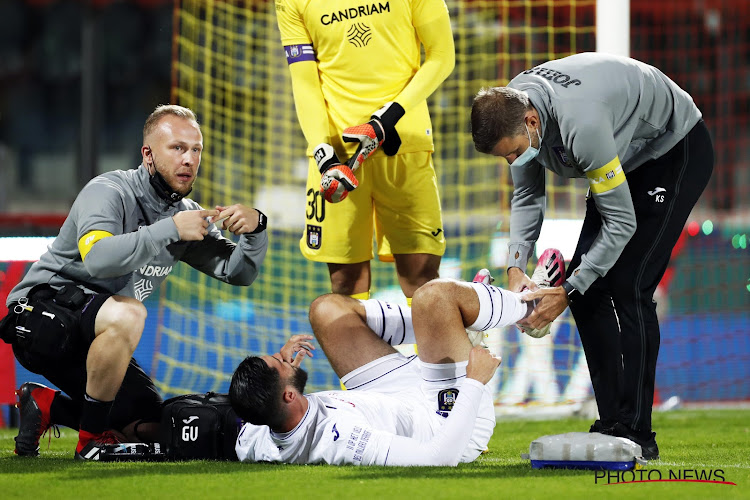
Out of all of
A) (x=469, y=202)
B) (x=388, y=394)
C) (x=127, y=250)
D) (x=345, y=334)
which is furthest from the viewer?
(x=469, y=202)

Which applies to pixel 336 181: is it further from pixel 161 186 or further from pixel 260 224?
pixel 161 186

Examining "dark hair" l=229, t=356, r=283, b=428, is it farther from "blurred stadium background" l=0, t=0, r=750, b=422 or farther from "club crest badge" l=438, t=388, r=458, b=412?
"blurred stadium background" l=0, t=0, r=750, b=422

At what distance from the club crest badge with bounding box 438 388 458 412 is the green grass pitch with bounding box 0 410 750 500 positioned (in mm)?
206

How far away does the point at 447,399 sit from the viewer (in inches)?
131

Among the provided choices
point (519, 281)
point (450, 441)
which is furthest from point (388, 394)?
point (519, 281)

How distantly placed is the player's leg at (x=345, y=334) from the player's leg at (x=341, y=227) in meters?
0.57

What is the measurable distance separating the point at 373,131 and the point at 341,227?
18.2 inches

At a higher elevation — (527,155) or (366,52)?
(366,52)

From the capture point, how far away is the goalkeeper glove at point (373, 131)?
3945 millimetres

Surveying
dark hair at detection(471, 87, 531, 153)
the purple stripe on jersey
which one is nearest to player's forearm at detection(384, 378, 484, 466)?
dark hair at detection(471, 87, 531, 153)

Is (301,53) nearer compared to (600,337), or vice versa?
(600,337)

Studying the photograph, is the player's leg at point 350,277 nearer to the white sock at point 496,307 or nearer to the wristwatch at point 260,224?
the wristwatch at point 260,224

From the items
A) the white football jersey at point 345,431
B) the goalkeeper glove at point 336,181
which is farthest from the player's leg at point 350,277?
the white football jersey at point 345,431

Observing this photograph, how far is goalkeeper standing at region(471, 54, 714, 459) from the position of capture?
3.14 metres
